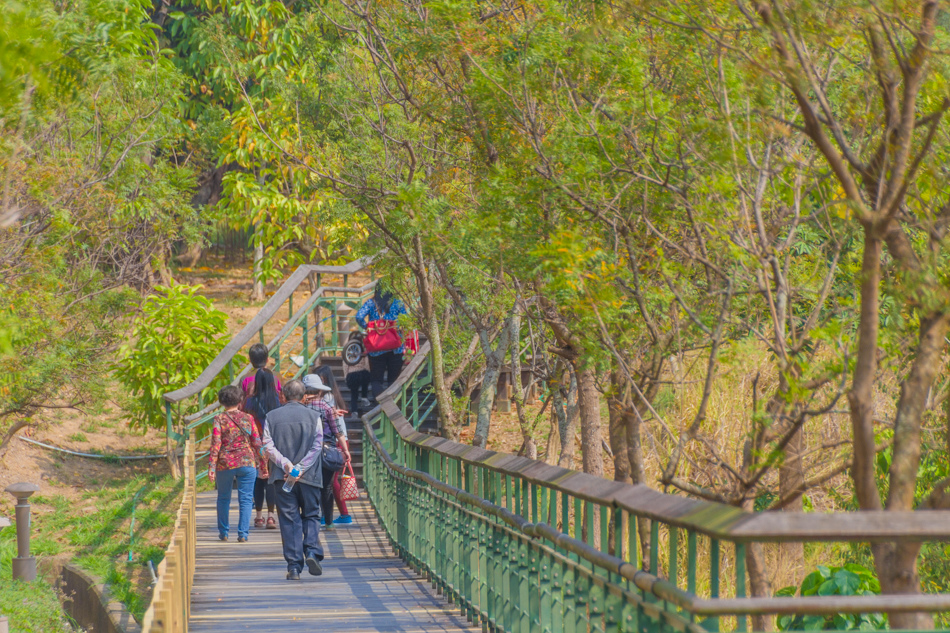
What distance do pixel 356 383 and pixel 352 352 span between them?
1.37 feet

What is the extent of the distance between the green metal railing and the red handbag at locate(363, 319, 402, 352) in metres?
3.23

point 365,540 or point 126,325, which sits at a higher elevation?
point 126,325

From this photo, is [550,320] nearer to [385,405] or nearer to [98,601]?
[385,405]

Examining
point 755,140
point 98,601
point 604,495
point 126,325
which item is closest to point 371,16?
point 755,140

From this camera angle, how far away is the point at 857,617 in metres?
5.89

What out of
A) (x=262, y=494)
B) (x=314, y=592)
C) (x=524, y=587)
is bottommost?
(x=314, y=592)

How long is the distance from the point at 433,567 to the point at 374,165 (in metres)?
3.98

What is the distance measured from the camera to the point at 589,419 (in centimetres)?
899

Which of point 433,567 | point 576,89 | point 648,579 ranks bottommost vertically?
point 433,567

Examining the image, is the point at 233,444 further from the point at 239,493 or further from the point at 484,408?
the point at 484,408

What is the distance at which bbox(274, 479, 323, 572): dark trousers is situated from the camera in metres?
7.67

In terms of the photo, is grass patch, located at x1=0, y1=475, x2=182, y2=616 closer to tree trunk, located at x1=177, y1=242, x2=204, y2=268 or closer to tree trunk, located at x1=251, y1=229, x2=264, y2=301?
tree trunk, located at x1=251, y1=229, x2=264, y2=301

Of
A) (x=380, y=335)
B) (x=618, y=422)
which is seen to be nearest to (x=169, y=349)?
(x=380, y=335)

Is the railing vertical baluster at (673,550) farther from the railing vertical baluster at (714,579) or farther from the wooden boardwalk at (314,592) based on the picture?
the wooden boardwalk at (314,592)
